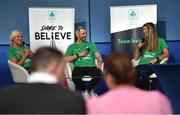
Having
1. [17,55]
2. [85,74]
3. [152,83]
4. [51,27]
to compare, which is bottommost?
[152,83]

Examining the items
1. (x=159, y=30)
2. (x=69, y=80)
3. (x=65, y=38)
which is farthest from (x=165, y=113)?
(x=159, y=30)

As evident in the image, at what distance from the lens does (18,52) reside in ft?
21.9

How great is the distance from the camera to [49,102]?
2088mm

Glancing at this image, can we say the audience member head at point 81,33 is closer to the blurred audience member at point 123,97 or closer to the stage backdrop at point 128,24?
the stage backdrop at point 128,24

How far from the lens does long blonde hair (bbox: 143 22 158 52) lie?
21.3ft

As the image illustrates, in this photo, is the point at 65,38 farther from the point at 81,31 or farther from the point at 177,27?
the point at 177,27

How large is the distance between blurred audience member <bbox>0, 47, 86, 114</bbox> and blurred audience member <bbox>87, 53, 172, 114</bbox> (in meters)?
0.12

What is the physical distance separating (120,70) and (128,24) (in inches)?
193

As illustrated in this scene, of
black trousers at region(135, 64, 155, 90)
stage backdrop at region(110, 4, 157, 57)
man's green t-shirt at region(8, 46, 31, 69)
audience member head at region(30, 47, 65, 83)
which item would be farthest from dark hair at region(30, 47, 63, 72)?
stage backdrop at region(110, 4, 157, 57)

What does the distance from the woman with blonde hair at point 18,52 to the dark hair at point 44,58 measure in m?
4.43

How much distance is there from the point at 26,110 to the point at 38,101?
8 cm

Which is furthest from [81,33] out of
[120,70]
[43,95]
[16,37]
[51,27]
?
[43,95]

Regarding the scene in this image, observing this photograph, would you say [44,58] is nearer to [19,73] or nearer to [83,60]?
[19,73]

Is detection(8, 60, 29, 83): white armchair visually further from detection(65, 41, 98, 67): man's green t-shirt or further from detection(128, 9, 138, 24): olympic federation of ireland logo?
detection(128, 9, 138, 24): olympic federation of ireland logo
